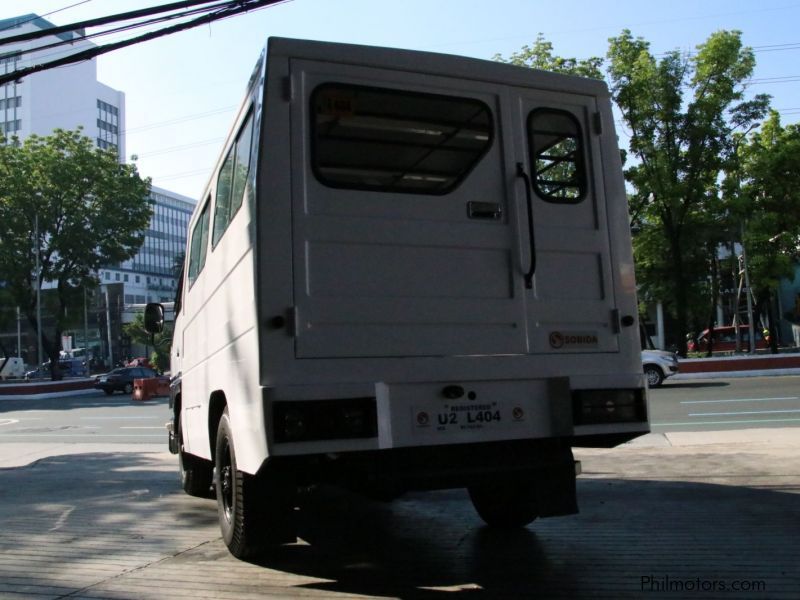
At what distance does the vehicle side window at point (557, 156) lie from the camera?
4.52 metres

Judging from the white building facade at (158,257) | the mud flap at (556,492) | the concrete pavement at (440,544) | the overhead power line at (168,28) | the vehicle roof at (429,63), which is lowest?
the concrete pavement at (440,544)

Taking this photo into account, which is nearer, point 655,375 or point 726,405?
point 726,405

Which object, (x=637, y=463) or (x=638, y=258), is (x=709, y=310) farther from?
(x=637, y=463)

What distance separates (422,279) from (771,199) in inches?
1163

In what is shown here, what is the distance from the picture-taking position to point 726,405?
A: 1521 centimetres

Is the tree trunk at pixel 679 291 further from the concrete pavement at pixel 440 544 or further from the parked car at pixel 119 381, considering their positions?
the parked car at pixel 119 381

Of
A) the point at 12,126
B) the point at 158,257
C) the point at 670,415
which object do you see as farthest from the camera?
the point at 158,257

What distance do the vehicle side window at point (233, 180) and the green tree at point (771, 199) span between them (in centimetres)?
2657

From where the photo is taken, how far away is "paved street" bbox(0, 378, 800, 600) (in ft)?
13.9

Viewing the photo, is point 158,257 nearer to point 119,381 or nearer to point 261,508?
point 119,381

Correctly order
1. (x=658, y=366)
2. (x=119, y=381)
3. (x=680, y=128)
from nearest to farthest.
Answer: (x=658, y=366) → (x=680, y=128) → (x=119, y=381)

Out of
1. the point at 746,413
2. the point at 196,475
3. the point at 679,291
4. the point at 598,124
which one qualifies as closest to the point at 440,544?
the point at 598,124

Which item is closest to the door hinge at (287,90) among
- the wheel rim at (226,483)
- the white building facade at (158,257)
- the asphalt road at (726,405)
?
the wheel rim at (226,483)

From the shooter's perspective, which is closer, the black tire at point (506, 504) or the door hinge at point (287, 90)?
the door hinge at point (287, 90)
